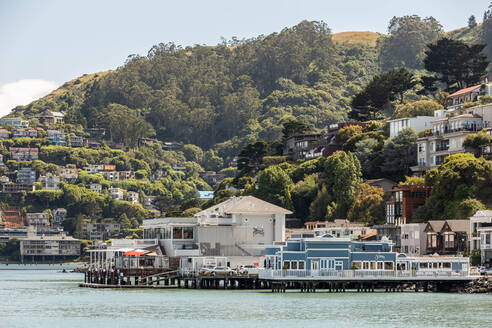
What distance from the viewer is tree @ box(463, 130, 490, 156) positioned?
123 m

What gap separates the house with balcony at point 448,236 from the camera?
101375mm

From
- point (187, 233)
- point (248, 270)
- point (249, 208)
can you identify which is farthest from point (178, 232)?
point (248, 270)

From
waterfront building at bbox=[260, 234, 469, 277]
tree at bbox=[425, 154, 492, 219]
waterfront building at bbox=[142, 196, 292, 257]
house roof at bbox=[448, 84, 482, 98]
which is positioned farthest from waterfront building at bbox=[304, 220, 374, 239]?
house roof at bbox=[448, 84, 482, 98]

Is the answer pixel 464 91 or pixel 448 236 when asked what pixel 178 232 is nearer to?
pixel 448 236

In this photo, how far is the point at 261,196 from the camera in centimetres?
14300

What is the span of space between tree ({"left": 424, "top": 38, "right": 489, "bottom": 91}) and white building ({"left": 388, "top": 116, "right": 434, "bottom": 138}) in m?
27.0

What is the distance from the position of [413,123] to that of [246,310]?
2936 inches

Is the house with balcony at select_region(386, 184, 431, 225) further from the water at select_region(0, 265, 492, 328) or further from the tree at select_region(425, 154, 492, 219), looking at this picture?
the water at select_region(0, 265, 492, 328)

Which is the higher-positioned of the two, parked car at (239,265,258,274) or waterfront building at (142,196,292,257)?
waterfront building at (142,196,292,257)

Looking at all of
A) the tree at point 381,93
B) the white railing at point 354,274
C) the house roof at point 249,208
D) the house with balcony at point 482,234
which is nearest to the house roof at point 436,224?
the house with balcony at point 482,234

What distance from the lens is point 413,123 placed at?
142 metres

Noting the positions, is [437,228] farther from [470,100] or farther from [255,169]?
[255,169]

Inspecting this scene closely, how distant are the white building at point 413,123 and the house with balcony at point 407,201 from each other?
941 inches

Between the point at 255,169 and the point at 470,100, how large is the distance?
129ft
